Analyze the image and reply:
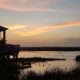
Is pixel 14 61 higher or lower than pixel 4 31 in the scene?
lower

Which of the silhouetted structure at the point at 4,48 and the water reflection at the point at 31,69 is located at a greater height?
the silhouetted structure at the point at 4,48

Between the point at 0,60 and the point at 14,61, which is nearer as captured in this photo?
the point at 0,60

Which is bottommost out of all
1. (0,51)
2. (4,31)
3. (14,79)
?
(14,79)

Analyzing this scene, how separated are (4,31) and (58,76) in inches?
585

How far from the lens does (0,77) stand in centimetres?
3106

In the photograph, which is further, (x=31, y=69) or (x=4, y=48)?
(x=31, y=69)

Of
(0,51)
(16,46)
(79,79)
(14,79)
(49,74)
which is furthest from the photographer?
(16,46)

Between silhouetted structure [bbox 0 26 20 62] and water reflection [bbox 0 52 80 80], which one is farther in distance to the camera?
silhouetted structure [bbox 0 26 20 62]

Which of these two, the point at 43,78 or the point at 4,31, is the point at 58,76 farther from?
the point at 4,31

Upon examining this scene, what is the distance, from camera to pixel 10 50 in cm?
4647

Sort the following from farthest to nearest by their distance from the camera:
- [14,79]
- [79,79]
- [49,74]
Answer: [49,74] < [14,79] < [79,79]

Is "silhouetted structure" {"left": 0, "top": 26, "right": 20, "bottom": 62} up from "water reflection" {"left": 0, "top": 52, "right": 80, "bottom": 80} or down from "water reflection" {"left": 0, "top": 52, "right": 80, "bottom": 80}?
up

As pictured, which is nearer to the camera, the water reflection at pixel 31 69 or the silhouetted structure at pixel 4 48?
the water reflection at pixel 31 69

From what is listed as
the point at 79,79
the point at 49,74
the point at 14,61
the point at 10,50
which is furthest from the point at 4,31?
the point at 79,79
